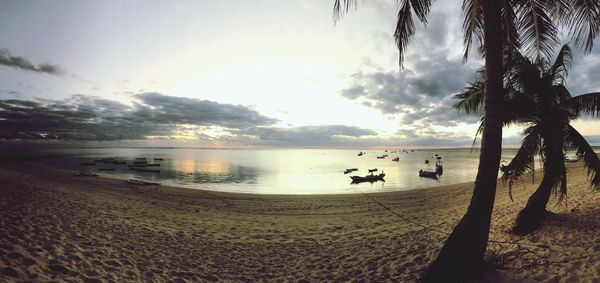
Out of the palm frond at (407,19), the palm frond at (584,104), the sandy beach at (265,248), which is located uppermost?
the palm frond at (407,19)

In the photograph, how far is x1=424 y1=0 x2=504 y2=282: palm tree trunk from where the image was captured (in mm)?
5453

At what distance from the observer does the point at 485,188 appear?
5566 millimetres

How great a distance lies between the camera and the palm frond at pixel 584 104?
25.2 feet

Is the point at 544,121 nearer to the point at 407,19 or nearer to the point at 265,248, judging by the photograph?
the point at 407,19

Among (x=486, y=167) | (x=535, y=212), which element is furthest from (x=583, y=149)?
(x=486, y=167)

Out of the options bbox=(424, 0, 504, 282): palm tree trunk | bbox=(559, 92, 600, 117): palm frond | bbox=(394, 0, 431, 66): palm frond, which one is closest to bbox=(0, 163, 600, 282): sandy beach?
bbox=(424, 0, 504, 282): palm tree trunk

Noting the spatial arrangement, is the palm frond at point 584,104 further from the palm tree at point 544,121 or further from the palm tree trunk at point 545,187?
the palm tree trunk at point 545,187

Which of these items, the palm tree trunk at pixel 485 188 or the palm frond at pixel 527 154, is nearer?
the palm tree trunk at pixel 485 188

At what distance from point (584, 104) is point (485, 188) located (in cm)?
526

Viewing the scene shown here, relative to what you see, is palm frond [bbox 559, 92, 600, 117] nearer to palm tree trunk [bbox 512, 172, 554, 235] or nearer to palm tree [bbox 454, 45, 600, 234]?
palm tree [bbox 454, 45, 600, 234]

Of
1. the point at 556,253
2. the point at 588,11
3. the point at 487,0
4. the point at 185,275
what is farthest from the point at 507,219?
the point at 185,275

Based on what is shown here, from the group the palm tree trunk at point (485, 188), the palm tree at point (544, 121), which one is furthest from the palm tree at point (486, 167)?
the palm tree at point (544, 121)

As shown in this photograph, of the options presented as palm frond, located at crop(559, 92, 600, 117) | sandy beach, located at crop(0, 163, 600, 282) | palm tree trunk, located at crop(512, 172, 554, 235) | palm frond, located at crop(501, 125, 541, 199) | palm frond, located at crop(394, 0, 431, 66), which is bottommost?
sandy beach, located at crop(0, 163, 600, 282)

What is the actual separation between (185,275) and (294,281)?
2.55m
